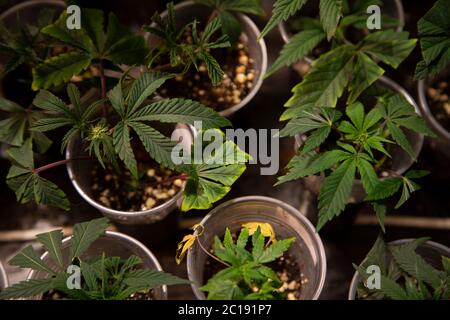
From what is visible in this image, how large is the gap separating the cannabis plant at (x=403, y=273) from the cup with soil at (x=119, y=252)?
49 cm

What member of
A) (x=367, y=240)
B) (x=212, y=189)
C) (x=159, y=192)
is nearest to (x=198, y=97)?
(x=159, y=192)

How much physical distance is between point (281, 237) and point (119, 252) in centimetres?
43

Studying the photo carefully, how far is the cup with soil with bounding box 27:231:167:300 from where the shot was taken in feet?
4.18

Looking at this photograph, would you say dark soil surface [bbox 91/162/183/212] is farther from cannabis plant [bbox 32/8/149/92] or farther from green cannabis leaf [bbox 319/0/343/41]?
green cannabis leaf [bbox 319/0/343/41]

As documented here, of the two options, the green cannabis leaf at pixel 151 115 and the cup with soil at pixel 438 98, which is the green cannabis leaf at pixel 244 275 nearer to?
the green cannabis leaf at pixel 151 115

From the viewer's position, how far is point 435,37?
1104 mm

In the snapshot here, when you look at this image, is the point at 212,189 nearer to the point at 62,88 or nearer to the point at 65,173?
the point at 62,88

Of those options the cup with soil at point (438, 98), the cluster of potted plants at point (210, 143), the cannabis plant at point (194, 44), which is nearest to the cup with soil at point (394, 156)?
the cluster of potted plants at point (210, 143)

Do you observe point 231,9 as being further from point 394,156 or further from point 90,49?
point 394,156

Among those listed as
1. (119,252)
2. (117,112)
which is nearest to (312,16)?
(117,112)

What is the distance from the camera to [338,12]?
109 centimetres

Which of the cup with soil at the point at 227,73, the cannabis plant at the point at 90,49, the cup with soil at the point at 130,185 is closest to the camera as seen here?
the cannabis plant at the point at 90,49

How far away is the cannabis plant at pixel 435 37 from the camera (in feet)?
3.58
